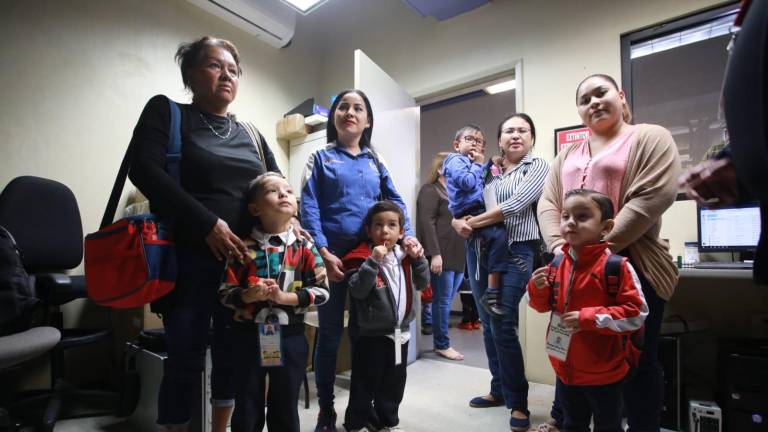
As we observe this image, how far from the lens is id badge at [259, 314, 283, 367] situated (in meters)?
1.13

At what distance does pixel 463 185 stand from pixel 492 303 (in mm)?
646

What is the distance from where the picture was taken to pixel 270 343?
44.7 inches

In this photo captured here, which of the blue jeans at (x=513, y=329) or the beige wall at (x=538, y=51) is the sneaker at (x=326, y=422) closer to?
the blue jeans at (x=513, y=329)

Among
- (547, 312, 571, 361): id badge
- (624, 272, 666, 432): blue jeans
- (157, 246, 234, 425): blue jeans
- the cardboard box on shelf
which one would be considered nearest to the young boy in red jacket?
(547, 312, 571, 361): id badge

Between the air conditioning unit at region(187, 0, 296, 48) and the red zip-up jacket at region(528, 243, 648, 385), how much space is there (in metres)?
2.96

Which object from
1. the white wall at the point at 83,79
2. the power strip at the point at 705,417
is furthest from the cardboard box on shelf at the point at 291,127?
the power strip at the point at 705,417

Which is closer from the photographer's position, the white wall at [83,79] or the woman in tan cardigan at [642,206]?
the woman in tan cardigan at [642,206]

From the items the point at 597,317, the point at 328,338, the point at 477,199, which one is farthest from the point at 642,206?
the point at 328,338

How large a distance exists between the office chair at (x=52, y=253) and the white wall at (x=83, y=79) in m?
0.32

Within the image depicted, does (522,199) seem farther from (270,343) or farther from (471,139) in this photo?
(270,343)

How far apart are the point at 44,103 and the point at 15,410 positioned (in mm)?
1655

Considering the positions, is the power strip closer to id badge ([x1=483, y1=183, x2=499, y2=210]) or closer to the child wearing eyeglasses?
the child wearing eyeglasses

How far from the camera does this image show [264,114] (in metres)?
3.42

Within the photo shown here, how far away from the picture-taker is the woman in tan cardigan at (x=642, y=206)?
1.23 m
